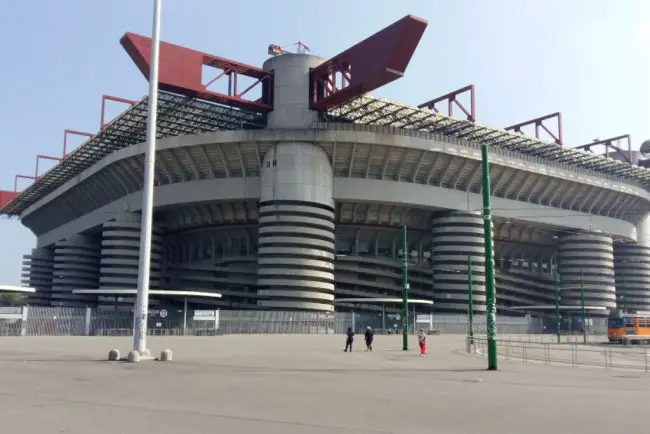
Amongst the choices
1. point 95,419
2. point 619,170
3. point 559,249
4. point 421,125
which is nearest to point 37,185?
point 421,125

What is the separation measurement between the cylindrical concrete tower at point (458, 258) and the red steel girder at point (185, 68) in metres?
27.4

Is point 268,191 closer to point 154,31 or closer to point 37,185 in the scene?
point 154,31

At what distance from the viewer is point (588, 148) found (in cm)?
8862

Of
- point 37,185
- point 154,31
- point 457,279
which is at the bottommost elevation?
point 457,279

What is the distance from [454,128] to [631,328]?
28.2 meters

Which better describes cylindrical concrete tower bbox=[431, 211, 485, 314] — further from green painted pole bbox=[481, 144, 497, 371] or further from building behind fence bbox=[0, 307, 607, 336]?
green painted pole bbox=[481, 144, 497, 371]

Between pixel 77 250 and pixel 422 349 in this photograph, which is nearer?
pixel 422 349

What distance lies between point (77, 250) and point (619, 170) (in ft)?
259

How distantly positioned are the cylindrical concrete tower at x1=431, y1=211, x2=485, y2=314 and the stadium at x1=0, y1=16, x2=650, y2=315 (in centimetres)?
19

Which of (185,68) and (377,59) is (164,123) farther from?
(377,59)

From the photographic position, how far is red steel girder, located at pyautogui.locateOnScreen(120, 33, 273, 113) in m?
56.0

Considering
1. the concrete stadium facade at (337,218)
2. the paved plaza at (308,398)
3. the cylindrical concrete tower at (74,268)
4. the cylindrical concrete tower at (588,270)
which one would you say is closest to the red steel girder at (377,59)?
the concrete stadium facade at (337,218)

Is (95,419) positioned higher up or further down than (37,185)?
further down

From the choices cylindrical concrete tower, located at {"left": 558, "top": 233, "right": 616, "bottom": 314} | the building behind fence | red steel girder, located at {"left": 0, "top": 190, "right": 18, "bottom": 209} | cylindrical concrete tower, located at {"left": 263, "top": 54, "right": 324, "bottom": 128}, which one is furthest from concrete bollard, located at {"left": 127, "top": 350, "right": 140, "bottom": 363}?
red steel girder, located at {"left": 0, "top": 190, "right": 18, "bottom": 209}
